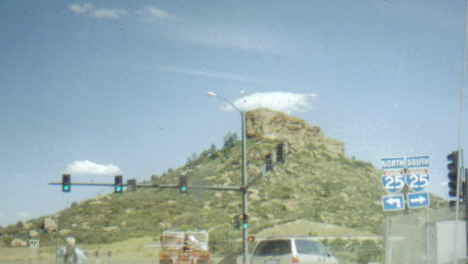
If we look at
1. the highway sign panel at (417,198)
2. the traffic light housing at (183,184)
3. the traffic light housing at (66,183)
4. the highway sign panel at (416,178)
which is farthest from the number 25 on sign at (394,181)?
the traffic light housing at (66,183)

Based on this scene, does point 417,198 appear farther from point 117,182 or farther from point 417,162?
point 117,182

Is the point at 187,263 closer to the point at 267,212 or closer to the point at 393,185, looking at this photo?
the point at 393,185

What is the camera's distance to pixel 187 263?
33.8 metres

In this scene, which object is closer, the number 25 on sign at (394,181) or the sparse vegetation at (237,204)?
the number 25 on sign at (394,181)

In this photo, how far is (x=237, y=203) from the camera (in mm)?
88688

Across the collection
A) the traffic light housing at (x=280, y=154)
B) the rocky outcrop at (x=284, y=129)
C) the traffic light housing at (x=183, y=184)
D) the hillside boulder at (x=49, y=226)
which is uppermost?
the rocky outcrop at (x=284, y=129)

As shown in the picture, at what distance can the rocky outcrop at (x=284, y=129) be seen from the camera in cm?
12900

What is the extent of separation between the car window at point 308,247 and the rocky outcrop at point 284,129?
107424mm

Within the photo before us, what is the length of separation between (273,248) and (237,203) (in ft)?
228

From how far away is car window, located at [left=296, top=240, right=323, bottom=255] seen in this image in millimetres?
19094

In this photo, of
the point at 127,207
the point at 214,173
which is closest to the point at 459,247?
the point at 127,207

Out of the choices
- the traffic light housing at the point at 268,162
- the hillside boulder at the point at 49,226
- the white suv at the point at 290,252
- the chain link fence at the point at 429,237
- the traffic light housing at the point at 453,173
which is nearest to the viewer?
the traffic light housing at the point at 453,173

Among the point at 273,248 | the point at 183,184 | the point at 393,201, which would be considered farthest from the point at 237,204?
the point at 393,201

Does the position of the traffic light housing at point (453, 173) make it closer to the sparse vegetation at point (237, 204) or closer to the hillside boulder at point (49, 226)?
the sparse vegetation at point (237, 204)
